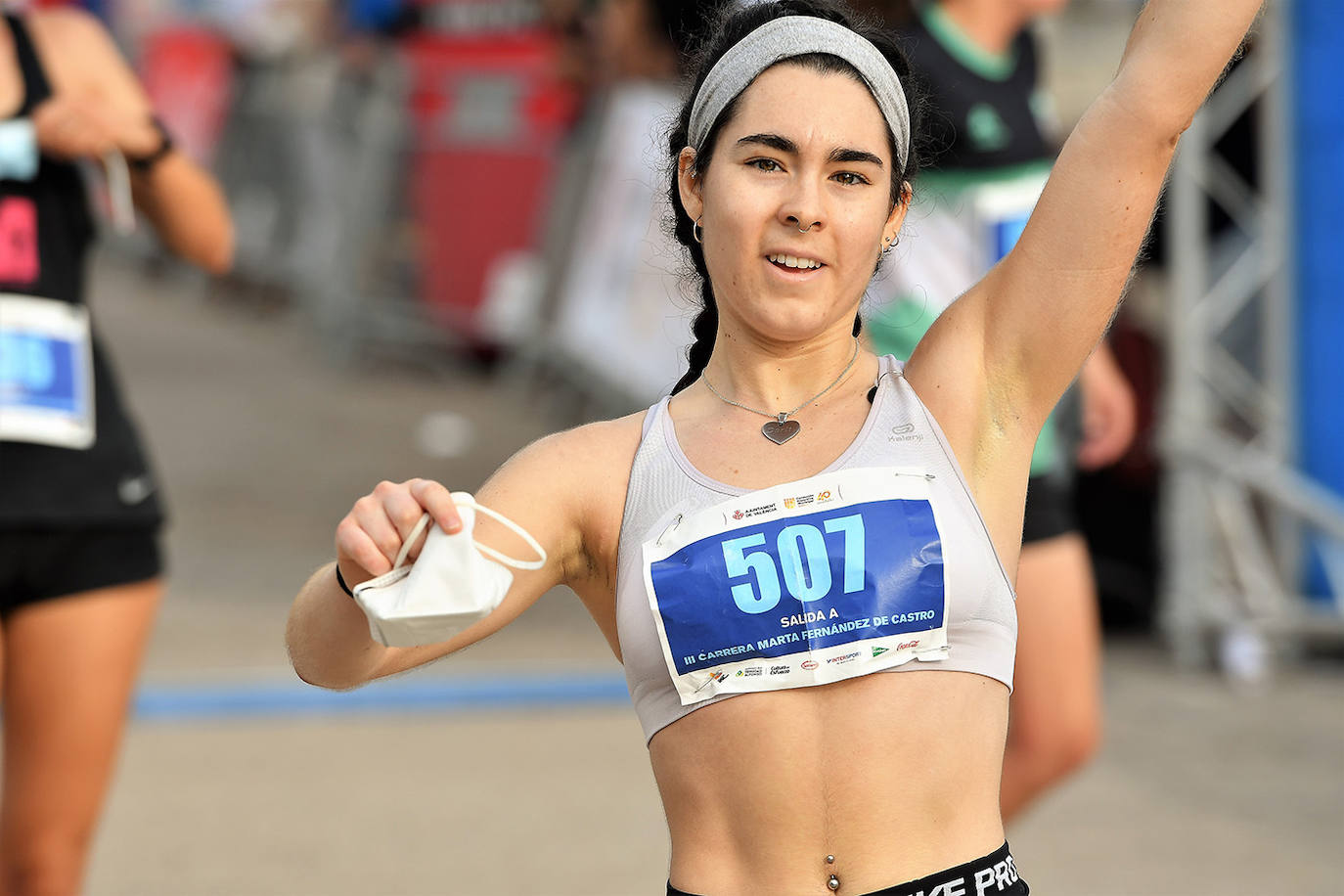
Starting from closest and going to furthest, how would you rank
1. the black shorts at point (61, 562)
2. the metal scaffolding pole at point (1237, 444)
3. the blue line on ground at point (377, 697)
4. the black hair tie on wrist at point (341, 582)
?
the black hair tie on wrist at point (341, 582) < the black shorts at point (61, 562) < the blue line on ground at point (377, 697) < the metal scaffolding pole at point (1237, 444)

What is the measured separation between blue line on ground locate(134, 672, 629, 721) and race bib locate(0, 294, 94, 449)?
2872mm

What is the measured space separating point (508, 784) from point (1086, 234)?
3605mm

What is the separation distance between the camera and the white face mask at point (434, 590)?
1.84 metres

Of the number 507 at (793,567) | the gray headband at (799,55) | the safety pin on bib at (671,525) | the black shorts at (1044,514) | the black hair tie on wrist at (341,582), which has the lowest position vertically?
the black shorts at (1044,514)

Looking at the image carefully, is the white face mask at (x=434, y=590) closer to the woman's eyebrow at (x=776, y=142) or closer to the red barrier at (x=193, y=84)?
the woman's eyebrow at (x=776, y=142)

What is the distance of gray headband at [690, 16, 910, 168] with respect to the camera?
2145 mm

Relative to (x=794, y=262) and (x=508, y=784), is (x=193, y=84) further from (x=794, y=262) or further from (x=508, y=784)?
(x=794, y=262)

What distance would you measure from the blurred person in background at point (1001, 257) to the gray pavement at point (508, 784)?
968 millimetres

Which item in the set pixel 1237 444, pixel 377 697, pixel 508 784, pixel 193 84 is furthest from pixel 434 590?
pixel 193 84

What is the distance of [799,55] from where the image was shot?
2.14 m

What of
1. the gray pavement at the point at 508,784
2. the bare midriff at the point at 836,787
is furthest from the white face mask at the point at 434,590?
the gray pavement at the point at 508,784

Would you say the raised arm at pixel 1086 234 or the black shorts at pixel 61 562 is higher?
the raised arm at pixel 1086 234

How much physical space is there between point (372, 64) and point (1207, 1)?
1056 centimetres

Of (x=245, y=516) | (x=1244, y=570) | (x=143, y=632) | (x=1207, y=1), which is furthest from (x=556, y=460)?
(x=245, y=516)
